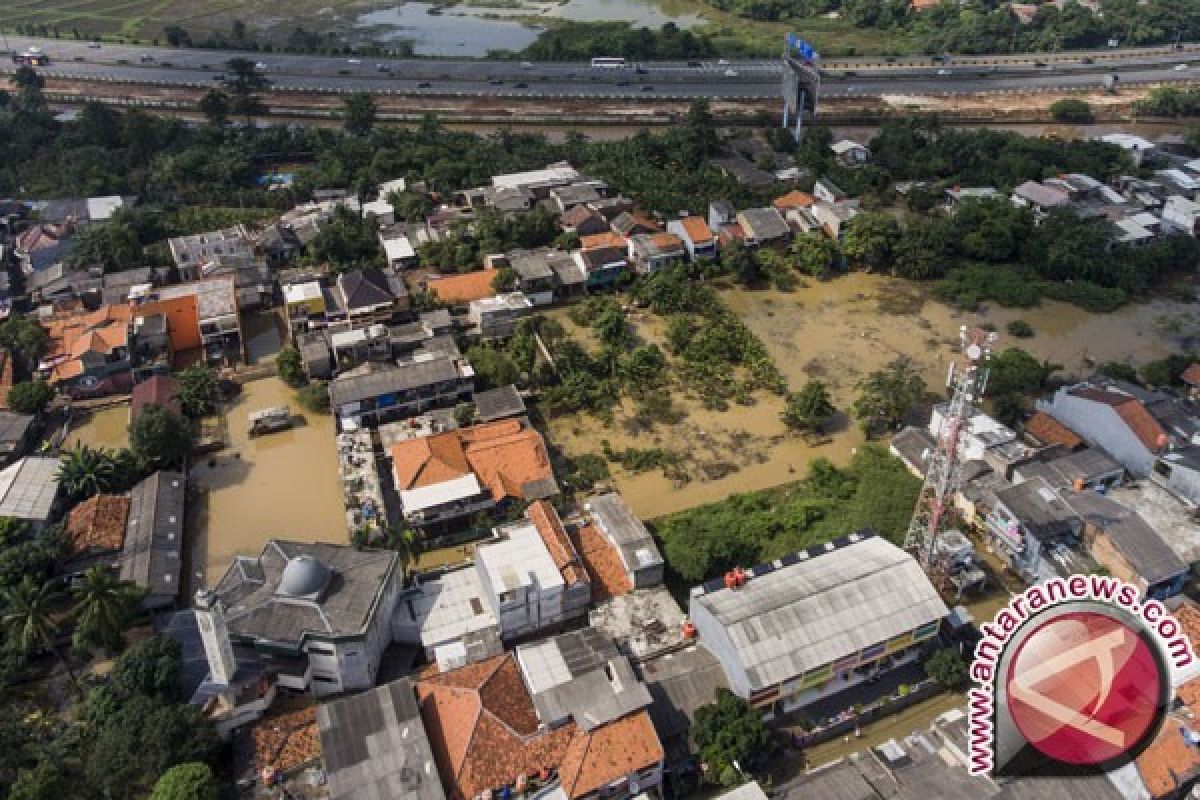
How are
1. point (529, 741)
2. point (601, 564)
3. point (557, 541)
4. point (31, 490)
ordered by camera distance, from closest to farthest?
point (529, 741) → point (557, 541) → point (601, 564) → point (31, 490)

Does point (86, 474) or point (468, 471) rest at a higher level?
point (86, 474)

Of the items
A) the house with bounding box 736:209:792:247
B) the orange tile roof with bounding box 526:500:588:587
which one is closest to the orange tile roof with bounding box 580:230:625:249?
the house with bounding box 736:209:792:247

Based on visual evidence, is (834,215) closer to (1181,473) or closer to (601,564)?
(1181,473)

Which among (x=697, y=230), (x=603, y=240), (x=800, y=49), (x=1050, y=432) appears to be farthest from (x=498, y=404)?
(x=800, y=49)

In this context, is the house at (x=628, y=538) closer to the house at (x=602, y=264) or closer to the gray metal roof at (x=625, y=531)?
the gray metal roof at (x=625, y=531)

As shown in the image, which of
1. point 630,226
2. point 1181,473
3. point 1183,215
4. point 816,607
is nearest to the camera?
point 816,607

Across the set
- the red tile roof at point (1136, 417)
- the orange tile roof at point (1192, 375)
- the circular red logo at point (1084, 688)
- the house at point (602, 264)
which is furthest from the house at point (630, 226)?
the circular red logo at point (1084, 688)
